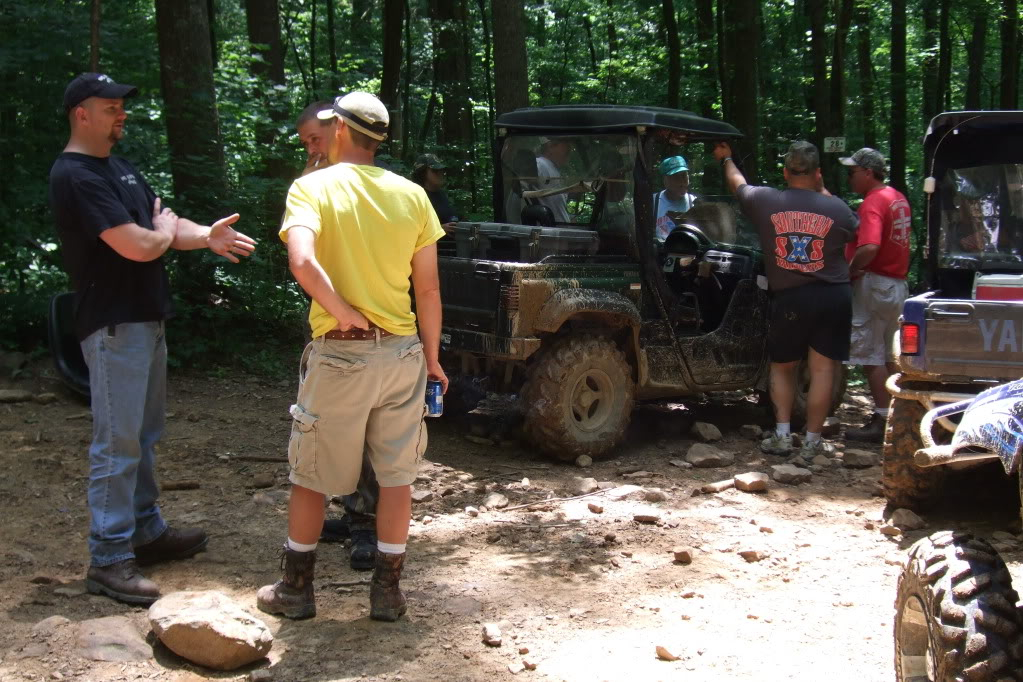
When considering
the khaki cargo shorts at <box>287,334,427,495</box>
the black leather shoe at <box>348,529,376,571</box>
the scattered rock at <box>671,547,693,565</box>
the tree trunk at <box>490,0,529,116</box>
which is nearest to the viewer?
the khaki cargo shorts at <box>287,334,427,495</box>

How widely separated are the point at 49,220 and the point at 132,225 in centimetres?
443

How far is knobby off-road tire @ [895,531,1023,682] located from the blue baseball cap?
458cm

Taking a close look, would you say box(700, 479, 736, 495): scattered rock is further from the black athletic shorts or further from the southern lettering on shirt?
the southern lettering on shirt

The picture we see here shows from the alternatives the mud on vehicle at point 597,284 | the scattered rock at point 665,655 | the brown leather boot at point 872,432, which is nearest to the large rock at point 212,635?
the scattered rock at point 665,655

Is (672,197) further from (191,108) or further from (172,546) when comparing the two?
(172,546)

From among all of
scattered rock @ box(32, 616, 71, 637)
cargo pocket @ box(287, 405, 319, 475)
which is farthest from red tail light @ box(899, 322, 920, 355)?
scattered rock @ box(32, 616, 71, 637)

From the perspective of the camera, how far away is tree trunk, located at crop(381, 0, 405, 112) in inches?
648

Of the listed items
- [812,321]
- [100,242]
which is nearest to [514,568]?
[100,242]

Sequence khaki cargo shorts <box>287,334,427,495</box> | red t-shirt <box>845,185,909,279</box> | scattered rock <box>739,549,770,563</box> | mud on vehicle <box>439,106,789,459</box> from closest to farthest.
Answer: khaki cargo shorts <box>287,334,427,495</box>
scattered rock <box>739,549,770,563</box>
mud on vehicle <box>439,106,789,459</box>
red t-shirt <box>845,185,909,279</box>

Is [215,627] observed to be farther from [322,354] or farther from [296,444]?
[322,354]

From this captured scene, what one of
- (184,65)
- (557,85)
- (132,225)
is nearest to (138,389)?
(132,225)

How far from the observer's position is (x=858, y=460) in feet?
23.1

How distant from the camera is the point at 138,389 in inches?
169

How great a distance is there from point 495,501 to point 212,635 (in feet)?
8.19
